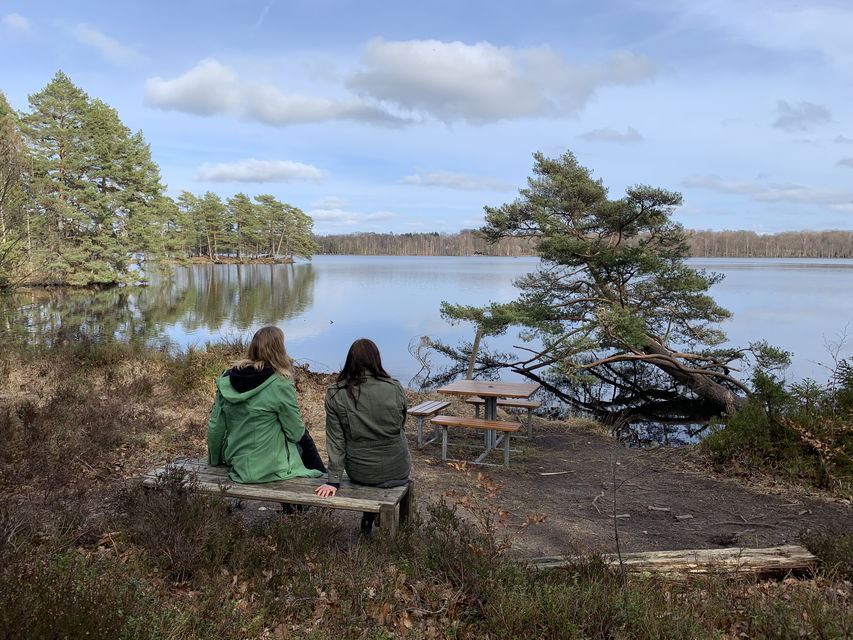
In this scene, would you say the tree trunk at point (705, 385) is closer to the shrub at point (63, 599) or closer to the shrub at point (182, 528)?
the shrub at point (182, 528)

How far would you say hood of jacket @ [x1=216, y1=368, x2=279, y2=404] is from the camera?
376cm

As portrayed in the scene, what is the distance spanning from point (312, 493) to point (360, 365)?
86 centimetres

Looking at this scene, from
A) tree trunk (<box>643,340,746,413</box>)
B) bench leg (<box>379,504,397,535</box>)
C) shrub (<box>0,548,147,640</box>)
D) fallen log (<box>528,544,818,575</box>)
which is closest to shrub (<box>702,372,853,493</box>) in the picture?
fallen log (<box>528,544,818,575</box>)

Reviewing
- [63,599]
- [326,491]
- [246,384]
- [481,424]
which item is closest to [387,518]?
→ [326,491]

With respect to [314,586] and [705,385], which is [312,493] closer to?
[314,586]

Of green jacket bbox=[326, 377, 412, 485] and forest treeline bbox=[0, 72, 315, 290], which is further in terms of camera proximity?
forest treeline bbox=[0, 72, 315, 290]

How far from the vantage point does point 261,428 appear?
12.5 ft

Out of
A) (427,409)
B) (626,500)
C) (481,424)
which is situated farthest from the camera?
(427,409)

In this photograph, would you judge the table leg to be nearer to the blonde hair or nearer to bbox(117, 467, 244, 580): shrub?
the blonde hair

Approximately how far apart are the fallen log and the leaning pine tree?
7.06m

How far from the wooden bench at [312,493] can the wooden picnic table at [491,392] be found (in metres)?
3.05

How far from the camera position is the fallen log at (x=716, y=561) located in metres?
3.40

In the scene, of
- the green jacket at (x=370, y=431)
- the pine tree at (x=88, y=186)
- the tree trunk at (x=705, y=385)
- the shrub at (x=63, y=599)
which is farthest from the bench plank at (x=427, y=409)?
the pine tree at (x=88, y=186)

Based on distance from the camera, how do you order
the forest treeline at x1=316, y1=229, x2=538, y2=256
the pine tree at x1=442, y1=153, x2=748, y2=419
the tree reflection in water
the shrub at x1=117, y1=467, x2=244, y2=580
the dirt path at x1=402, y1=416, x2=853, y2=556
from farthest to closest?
the forest treeline at x1=316, y1=229, x2=538, y2=256, the tree reflection in water, the pine tree at x1=442, y1=153, x2=748, y2=419, the dirt path at x1=402, y1=416, x2=853, y2=556, the shrub at x1=117, y1=467, x2=244, y2=580
